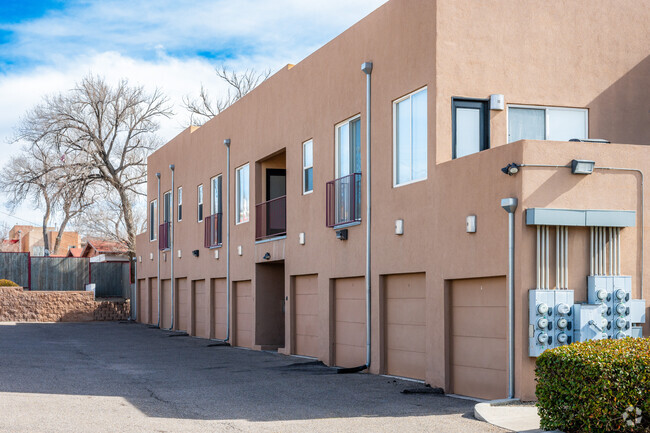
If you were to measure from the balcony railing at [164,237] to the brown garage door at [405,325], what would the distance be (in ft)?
57.1

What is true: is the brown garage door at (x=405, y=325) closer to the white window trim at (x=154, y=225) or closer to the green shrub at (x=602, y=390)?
the green shrub at (x=602, y=390)

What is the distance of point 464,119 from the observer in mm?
13930

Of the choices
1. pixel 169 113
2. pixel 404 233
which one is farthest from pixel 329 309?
pixel 169 113

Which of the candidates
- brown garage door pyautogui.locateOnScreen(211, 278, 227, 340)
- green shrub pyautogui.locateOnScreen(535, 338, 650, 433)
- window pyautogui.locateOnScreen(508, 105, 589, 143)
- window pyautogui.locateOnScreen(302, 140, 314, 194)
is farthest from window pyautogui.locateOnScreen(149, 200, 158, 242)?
green shrub pyautogui.locateOnScreen(535, 338, 650, 433)

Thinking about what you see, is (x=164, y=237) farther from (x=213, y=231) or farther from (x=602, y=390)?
(x=602, y=390)

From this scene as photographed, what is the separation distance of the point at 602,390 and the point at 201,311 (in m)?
20.3

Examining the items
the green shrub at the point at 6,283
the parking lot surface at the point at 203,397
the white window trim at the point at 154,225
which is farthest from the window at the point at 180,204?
the green shrub at the point at 6,283

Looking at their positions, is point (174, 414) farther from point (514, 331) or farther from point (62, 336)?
point (62, 336)

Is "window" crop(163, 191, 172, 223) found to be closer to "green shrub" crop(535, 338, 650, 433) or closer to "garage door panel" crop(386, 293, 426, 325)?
"garage door panel" crop(386, 293, 426, 325)

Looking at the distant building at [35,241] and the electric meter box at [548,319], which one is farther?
the distant building at [35,241]

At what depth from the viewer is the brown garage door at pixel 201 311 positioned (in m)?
26.9

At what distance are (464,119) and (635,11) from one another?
3702mm

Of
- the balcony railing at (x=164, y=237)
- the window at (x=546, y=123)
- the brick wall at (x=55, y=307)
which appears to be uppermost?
the window at (x=546, y=123)

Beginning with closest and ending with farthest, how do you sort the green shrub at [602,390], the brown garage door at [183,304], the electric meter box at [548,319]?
1. the green shrub at [602,390]
2. the electric meter box at [548,319]
3. the brown garage door at [183,304]
